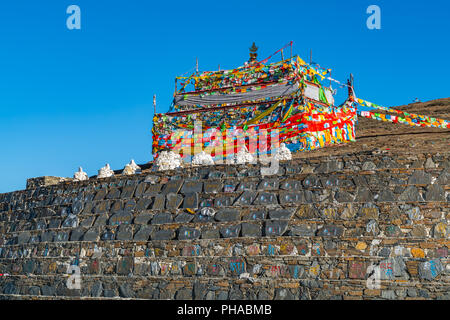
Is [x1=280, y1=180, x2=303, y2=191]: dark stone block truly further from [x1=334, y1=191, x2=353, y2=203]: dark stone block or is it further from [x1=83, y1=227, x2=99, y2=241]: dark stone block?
[x1=83, y1=227, x2=99, y2=241]: dark stone block

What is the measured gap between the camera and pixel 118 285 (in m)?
14.0

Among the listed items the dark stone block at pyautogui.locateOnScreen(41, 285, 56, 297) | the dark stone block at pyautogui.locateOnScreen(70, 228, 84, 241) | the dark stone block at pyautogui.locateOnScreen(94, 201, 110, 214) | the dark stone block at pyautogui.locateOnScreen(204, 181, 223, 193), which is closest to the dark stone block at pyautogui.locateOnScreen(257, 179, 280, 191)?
the dark stone block at pyautogui.locateOnScreen(204, 181, 223, 193)

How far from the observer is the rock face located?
1188cm

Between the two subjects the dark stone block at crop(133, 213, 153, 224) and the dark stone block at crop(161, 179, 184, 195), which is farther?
the dark stone block at crop(161, 179, 184, 195)

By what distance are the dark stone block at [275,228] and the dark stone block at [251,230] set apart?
0.18m

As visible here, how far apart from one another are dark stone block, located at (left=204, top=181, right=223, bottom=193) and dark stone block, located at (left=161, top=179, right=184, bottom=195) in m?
0.86

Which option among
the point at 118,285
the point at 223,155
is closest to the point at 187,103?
the point at 223,155

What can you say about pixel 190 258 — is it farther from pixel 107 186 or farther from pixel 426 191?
pixel 426 191

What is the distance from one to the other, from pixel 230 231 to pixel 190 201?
67.0 inches

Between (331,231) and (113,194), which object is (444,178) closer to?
(331,231)

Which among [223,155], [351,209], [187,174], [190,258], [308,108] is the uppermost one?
[308,108]

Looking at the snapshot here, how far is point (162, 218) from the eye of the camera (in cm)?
→ 1462

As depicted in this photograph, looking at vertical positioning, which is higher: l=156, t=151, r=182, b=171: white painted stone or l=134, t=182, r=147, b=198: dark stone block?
l=156, t=151, r=182, b=171: white painted stone
